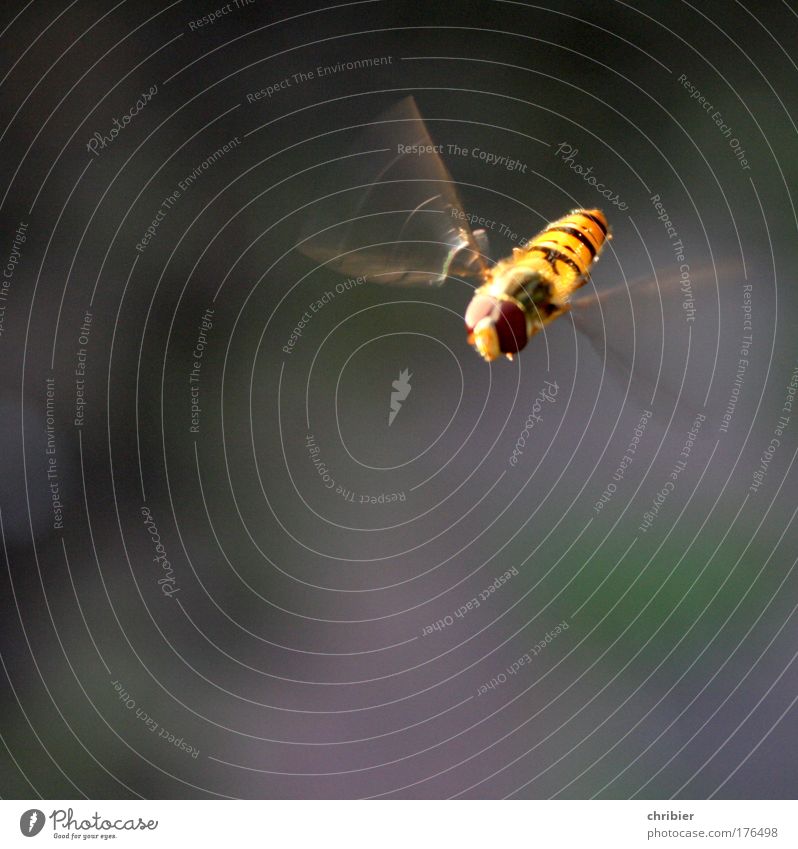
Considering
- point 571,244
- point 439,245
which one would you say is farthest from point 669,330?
point 439,245

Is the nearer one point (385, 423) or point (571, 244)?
point (571, 244)

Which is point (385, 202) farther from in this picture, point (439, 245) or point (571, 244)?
point (571, 244)

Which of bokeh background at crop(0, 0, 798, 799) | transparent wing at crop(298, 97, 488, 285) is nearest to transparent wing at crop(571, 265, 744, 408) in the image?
bokeh background at crop(0, 0, 798, 799)

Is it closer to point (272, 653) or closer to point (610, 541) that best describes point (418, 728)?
point (272, 653)

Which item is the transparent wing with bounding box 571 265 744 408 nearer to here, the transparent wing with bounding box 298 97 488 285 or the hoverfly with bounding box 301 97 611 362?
the hoverfly with bounding box 301 97 611 362

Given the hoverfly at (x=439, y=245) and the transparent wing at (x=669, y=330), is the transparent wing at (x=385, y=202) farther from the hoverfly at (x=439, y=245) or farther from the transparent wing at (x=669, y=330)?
the transparent wing at (x=669, y=330)
